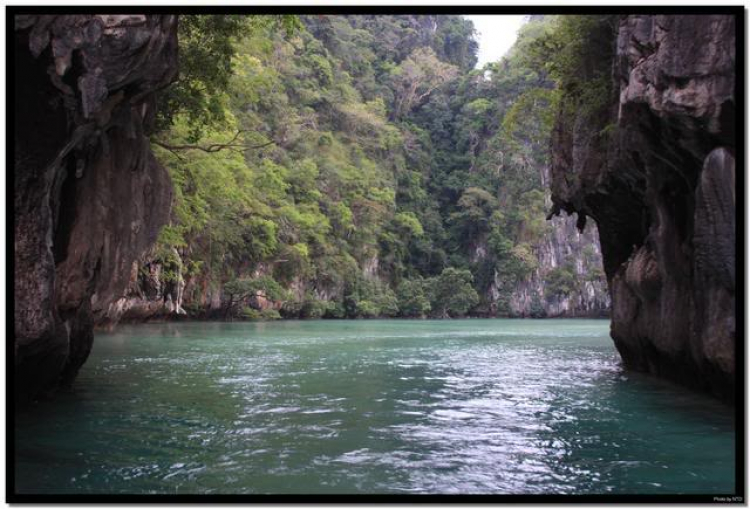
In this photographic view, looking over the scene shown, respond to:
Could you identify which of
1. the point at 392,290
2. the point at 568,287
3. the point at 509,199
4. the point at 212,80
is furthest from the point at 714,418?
the point at 509,199

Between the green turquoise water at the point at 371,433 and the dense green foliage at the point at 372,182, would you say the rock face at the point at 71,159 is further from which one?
the dense green foliage at the point at 372,182

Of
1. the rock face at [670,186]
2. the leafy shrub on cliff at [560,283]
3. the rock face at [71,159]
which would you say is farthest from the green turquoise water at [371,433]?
the leafy shrub on cliff at [560,283]

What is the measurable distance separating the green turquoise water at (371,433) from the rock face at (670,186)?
782 millimetres

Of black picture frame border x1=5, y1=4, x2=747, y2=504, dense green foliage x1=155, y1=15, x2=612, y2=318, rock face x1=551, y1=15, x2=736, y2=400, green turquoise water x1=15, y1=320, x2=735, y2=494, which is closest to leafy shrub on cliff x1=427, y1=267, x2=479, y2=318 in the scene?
dense green foliage x1=155, y1=15, x2=612, y2=318

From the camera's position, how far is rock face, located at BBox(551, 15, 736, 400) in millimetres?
6797

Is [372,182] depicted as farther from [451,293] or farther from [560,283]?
[560,283]

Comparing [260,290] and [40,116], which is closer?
[40,116]

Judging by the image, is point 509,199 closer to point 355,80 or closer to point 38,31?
point 355,80

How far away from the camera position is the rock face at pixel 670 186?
6797 millimetres

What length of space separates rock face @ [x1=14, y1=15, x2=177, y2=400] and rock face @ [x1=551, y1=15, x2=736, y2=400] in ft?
17.2

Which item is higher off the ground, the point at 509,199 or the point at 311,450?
the point at 509,199

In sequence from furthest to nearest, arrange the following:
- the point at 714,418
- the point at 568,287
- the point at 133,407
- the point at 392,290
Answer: the point at 568,287
the point at 392,290
the point at 133,407
the point at 714,418

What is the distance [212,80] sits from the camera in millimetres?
11469

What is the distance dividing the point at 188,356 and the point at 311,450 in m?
9.85
